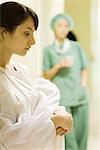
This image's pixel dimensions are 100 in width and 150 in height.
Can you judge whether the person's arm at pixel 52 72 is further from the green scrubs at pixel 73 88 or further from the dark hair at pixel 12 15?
the dark hair at pixel 12 15

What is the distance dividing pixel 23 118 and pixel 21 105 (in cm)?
4

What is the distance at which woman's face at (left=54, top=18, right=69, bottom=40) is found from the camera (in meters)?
2.62

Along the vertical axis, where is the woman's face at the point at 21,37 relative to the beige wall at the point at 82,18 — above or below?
above

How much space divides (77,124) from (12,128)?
162cm

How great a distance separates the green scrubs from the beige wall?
6.73 feet

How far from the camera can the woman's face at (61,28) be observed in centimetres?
262

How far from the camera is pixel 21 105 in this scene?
1.02 meters

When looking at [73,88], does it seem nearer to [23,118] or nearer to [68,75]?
[68,75]

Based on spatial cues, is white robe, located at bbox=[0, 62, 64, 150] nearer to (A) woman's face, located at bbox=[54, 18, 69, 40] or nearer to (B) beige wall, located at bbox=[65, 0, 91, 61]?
(A) woman's face, located at bbox=[54, 18, 69, 40]

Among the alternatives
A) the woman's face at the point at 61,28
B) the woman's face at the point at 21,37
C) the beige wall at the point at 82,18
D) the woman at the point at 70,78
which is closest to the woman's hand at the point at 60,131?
the woman's face at the point at 21,37

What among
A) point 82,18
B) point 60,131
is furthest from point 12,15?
point 82,18

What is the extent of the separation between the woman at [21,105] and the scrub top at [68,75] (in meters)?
1.41

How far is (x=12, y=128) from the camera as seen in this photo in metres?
0.99

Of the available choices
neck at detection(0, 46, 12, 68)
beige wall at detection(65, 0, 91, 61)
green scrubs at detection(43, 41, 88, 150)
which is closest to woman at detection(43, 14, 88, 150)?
green scrubs at detection(43, 41, 88, 150)
